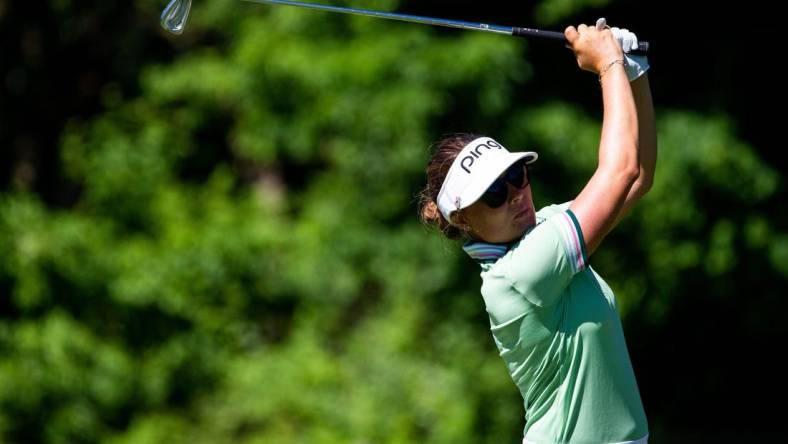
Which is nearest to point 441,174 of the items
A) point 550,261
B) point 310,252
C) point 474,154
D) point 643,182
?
point 474,154

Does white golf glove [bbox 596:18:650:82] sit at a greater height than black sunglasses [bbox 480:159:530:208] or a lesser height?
greater

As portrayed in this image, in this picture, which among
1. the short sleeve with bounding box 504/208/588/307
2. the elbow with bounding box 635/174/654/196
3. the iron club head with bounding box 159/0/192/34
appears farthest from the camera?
the iron club head with bounding box 159/0/192/34

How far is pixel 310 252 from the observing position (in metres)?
8.03

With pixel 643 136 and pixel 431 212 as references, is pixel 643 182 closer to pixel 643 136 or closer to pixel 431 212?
pixel 643 136

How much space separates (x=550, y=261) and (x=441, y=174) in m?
0.38

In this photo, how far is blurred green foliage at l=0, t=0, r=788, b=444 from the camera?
7.21 meters

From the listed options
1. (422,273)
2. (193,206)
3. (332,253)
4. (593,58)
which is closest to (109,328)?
(193,206)

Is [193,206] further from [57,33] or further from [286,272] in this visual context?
[57,33]

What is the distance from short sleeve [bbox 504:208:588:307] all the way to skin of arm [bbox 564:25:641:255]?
0.03m

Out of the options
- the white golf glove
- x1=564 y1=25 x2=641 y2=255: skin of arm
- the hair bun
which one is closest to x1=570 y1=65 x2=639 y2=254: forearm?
x1=564 y1=25 x2=641 y2=255: skin of arm

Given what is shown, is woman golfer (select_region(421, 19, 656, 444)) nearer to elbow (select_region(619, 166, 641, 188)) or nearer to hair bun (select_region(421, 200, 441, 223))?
elbow (select_region(619, 166, 641, 188))

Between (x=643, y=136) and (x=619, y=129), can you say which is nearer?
(x=619, y=129)

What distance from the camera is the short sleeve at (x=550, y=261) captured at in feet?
8.12

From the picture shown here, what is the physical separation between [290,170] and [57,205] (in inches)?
84.9
